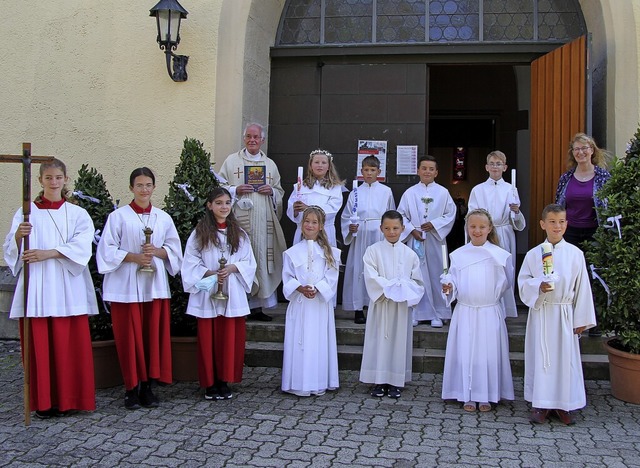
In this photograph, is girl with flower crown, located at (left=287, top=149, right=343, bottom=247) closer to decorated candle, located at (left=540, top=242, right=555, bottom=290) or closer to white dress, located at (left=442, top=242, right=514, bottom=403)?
white dress, located at (left=442, top=242, right=514, bottom=403)

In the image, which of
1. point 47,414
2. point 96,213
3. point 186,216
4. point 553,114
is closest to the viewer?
point 47,414

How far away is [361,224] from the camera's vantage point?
6.80 metres

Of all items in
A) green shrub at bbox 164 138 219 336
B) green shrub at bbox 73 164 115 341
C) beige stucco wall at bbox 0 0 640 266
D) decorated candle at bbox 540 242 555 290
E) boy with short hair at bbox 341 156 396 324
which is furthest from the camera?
beige stucco wall at bbox 0 0 640 266

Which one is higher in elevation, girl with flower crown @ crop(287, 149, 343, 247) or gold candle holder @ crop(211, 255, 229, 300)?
girl with flower crown @ crop(287, 149, 343, 247)

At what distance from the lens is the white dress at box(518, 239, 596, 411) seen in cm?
470

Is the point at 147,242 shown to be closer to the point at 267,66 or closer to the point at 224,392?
the point at 224,392

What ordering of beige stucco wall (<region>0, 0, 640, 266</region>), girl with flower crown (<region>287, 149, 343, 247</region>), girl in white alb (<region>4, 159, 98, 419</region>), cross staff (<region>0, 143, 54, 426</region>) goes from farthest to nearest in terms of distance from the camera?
beige stucco wall (<region>0, 0, 640, 266</region>) → girl with flower crown (<region>287, 149, 343, 247</region>) → girl in white alb (<region>4, 159, 98, 419</region>) → cross staff (<region>0, 143, 54, 426</region>)

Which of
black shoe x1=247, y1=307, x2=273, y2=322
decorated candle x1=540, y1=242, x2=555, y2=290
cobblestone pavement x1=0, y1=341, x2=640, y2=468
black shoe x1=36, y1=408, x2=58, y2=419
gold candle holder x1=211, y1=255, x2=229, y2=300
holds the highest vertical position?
decorated candle x1=540, y1=242, x2=555, y2=290

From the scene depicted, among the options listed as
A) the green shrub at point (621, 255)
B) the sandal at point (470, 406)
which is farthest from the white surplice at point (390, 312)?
the green shrub at point (621, 255)

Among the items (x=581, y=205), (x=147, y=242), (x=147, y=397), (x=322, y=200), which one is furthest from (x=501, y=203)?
(x=147, y=397)

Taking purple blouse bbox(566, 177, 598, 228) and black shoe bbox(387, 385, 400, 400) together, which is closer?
black shoe bbox(387, 385, 400, 400)

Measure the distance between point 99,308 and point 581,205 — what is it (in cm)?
431

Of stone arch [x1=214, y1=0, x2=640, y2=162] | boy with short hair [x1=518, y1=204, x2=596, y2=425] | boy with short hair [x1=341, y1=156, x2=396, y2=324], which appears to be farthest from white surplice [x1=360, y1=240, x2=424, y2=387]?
stone arch [x1=214, y1=0, x2=640, y2=162]

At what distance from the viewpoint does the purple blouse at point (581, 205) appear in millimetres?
5824
